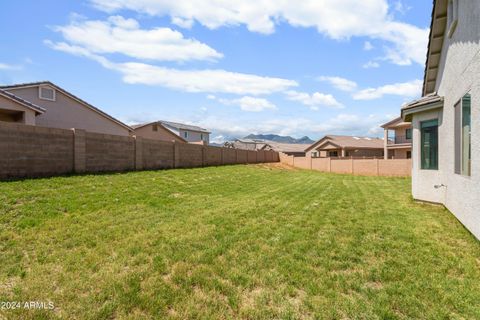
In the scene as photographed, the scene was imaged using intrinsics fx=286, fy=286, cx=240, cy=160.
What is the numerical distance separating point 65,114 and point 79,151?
40.1 feet

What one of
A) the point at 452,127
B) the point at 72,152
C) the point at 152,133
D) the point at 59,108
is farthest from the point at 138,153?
the point at 152,133

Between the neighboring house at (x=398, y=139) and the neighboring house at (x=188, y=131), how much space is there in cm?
2745

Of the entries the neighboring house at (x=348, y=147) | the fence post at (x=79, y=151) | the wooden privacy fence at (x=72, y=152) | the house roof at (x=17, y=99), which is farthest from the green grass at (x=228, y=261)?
the neighboring house at (x=348, y=147)

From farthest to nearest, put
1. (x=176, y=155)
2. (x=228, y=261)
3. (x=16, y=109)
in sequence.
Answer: (x=176, y=155) → (x=16, y=109) → (x=228, y=261)

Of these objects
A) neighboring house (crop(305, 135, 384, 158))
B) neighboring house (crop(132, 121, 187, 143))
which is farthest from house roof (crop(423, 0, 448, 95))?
neighboring house (crop(305, 135, 384, 158))

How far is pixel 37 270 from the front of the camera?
157 inches

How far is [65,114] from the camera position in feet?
72.9

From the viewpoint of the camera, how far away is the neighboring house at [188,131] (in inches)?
1938

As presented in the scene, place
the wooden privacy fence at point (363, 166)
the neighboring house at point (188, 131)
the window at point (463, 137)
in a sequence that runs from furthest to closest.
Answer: the neighboring house at point (188, 131)
the wooden privacy fence at point (363, 166)
the window at point (463, 137)

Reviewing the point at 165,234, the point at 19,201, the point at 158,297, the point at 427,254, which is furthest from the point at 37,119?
the point at 427,254

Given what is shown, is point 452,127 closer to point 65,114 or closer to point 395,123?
point 65,114

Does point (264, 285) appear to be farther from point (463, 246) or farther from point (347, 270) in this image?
point (463, 246)

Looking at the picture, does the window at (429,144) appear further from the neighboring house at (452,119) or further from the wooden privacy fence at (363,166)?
the wooden privacy fence at (363,166)

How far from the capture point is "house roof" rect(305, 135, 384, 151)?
45.7 metres
